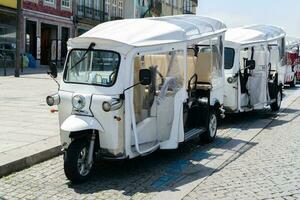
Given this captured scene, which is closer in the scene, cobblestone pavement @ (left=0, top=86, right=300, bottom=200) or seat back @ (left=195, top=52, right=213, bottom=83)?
cobblestone pavement @ (left=0, top=86, right=300, bottom=200)

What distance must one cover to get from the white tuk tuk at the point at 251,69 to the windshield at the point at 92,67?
5.74 metres

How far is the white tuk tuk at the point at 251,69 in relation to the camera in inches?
512

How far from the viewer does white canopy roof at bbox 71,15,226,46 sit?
757 cm

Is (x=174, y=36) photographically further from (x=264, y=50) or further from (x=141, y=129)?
(x=264, y=50)

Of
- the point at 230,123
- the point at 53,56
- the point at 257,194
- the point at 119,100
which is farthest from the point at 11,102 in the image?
the point at 53,56

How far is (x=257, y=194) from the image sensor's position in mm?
6652

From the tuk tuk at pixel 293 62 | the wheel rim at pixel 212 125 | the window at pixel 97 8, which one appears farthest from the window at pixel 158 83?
the window at pixel 97 8

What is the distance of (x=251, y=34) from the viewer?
46.5ft

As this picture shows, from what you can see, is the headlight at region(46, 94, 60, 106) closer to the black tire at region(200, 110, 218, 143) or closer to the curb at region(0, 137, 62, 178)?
the curb at region(0, 137, 62, 178)

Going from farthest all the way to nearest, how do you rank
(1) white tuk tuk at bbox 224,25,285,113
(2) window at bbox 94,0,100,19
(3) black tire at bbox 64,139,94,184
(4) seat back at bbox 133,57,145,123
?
1. (2) window at bbox 94,0,100,19
2. (1) white tuk tuk at bbox 224,25,285,113
3. (4) seat back at bbox 133,57,145,123
4. (3) black tire at bbox 64,139,94,184

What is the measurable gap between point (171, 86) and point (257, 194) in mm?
2486

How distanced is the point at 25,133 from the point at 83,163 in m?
2.80

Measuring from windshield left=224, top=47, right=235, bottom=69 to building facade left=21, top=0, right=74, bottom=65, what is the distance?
74.2 feet

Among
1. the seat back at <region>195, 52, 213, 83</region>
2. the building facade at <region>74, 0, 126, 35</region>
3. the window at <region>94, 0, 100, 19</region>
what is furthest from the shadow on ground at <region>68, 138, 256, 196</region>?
the window at <region>94, 0, 100, 19</region>
